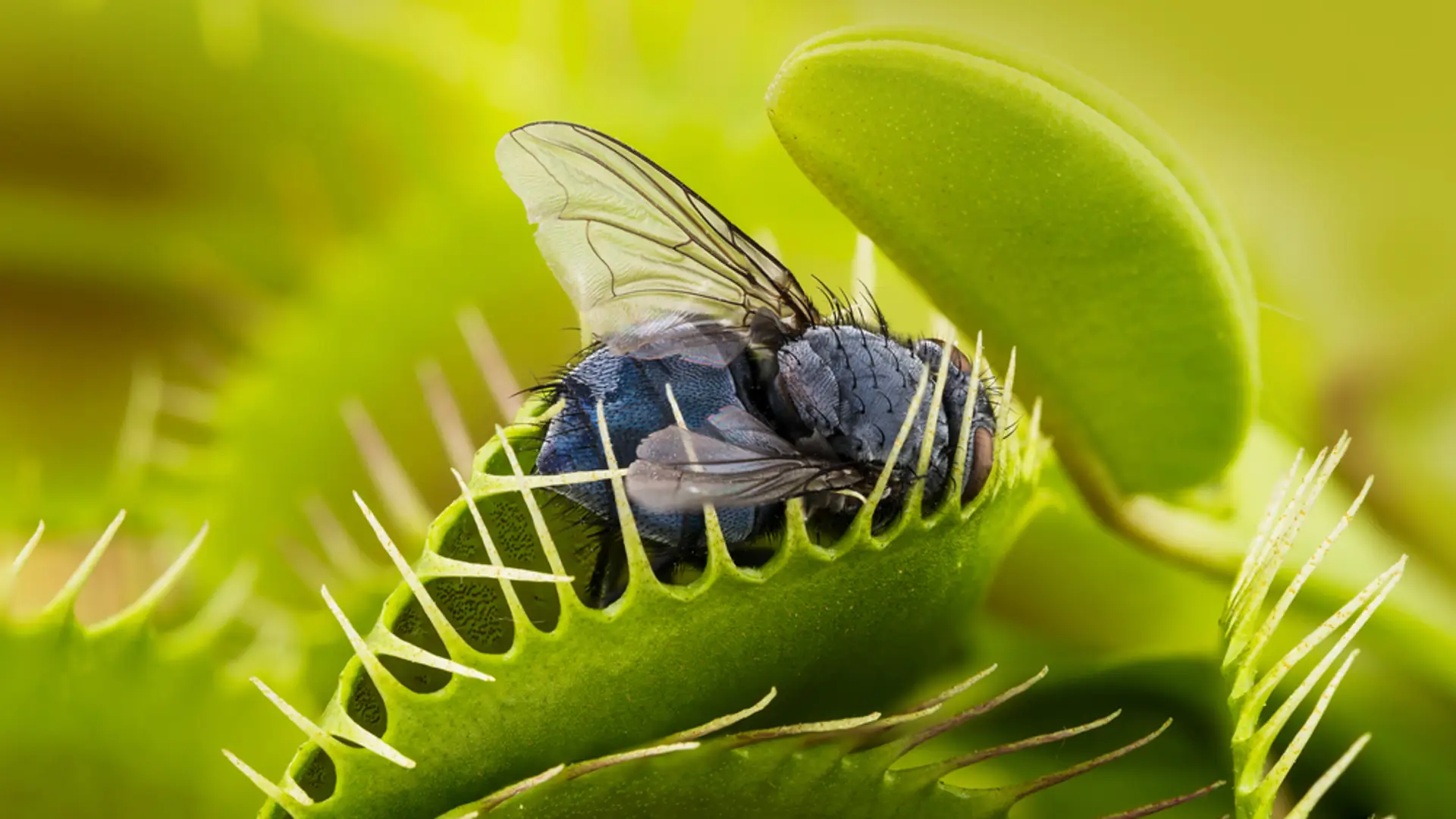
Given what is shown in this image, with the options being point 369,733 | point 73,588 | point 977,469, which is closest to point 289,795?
point 369,733

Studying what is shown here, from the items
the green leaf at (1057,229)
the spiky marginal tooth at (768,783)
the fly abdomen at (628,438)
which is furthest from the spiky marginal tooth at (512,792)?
the green leaf at (1057,229)

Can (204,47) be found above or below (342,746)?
above

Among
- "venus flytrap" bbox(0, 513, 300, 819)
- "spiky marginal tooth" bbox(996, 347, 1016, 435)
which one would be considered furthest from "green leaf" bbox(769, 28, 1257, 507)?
"venus flytrap" bbox(0, 513, 300, 819)

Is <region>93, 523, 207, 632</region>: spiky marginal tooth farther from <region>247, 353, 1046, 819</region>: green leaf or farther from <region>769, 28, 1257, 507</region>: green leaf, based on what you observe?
<region>769, 28, 1257, 507</region>: green leaf

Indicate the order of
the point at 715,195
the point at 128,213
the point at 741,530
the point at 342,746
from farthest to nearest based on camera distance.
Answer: the point at 128,213
the point at 715,195
the point at 741,530
the point at 342,746

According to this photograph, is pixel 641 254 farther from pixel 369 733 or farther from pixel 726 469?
pixel 369 733

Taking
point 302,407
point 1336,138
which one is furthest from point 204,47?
point 1336,138

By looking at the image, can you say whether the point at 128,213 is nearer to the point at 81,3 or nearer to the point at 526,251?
the point at 81,3
